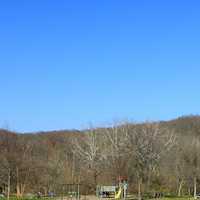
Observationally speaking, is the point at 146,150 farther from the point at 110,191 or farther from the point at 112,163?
the point at 110,191

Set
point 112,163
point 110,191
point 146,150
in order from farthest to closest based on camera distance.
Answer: point 112,163, point 146,150, point 110,191

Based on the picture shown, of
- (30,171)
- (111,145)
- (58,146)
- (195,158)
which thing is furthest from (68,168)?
(58,146)

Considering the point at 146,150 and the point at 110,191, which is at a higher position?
the point at 146,150

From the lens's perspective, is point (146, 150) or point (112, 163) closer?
point (146, 150)

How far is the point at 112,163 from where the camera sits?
190 ft

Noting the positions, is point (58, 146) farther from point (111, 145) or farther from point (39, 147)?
point (111, 145)

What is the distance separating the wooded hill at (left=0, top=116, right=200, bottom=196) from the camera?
54.5 meters

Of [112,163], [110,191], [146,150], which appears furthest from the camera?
[112,163]

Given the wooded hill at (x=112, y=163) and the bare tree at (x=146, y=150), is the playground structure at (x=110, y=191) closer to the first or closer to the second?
the wooded hill at (x=112, y=163)

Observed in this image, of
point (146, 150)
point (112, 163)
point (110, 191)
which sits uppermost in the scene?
point (146, 150)

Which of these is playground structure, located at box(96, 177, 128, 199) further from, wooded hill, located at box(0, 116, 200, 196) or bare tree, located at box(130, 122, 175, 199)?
bare tree, located at box(130, 122, 175, 199)

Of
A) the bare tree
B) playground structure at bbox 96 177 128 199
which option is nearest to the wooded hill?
the bare tree

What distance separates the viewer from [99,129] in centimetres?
7350

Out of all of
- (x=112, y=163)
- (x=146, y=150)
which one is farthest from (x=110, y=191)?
(x=112, y=163)
